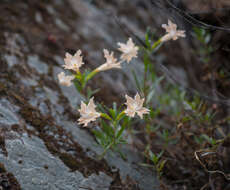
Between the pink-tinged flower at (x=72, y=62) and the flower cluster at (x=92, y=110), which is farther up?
the pink-tinged flower at (x=72, y=62)

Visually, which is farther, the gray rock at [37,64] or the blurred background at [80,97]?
the gray rock at [37,64]

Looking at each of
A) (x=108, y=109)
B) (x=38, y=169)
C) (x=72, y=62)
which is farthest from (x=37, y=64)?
→ (x=38, y=169)

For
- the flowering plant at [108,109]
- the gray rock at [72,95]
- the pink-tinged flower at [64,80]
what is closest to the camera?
the flowering plant at [108,109]

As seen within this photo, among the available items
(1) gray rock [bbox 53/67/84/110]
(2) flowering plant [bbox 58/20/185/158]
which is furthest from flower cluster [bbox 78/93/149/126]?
(1) gray rock [bbox 53/67/84/110]

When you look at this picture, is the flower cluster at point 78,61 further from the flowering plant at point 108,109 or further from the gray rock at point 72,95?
the gray rock at point 72,95

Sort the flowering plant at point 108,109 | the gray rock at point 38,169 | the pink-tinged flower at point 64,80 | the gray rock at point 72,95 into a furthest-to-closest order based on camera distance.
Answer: the gray rock at point 72,95, the pink-tinged flower at point 64,80, the flowering plant at point 108,109, the gray rock at point 38,169

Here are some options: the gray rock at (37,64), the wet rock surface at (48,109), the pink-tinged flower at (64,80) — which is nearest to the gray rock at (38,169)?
the wet rock surface at (48,109)

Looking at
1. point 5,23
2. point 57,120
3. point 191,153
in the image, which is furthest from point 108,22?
point 191,153

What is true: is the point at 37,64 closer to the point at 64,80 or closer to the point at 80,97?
the point at 80,97
